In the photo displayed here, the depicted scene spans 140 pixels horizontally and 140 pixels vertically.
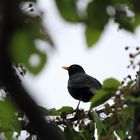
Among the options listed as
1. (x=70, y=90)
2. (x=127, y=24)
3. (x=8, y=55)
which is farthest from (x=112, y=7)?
(x=70, y=90)

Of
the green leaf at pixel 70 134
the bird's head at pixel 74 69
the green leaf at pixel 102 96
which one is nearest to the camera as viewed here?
the green leaf at pixel 102 96

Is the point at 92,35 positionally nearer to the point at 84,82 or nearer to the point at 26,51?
the point at 26,51

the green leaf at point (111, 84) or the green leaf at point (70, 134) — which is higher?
the green leaf at point (70, 134)

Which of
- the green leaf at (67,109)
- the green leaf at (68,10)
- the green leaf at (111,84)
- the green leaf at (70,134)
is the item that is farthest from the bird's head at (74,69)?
the green leaf at (68,10)

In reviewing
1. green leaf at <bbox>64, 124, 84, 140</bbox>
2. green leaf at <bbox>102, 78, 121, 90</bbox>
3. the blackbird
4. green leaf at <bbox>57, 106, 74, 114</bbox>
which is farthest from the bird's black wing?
green leaf at <bbox>102, 78, 121, 90</bbox>

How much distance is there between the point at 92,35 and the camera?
973 mm

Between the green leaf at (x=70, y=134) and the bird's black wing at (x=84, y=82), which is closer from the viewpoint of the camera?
the green leaf at (x=70, y=134)

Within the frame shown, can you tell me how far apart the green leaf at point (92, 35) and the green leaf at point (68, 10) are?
0.04m

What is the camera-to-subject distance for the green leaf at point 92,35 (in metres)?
0.96

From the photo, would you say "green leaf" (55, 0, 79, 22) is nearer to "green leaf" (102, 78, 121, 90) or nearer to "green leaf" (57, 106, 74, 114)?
"green leaf" (102, 78, 121, 90)

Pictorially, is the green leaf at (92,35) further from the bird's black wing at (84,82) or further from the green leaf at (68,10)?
the bird's black wing at (84,82)

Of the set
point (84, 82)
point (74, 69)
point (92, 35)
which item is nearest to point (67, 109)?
point (92, 35)

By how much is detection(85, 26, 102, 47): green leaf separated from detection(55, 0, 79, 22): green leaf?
1.5 inches

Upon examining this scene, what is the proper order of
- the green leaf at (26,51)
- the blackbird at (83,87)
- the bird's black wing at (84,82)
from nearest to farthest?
the green leaf at (26,51), the blackbird at (83,87), the bird's black wing at (84,82)
